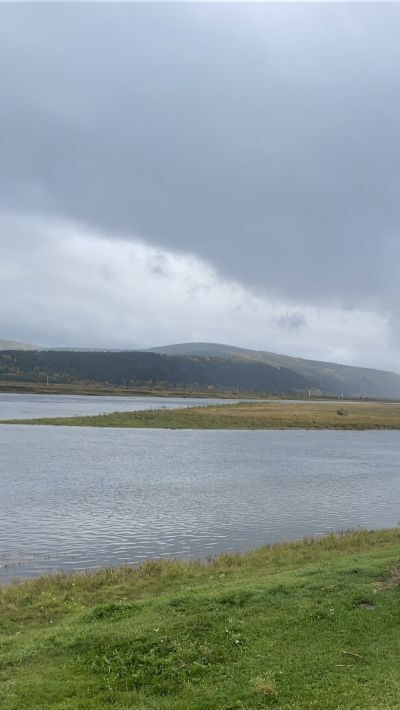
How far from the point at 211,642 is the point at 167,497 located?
23.9 metres

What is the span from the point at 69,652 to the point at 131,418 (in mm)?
84704

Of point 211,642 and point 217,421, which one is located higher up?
point 211,642

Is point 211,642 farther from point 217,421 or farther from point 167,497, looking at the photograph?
point 217,421

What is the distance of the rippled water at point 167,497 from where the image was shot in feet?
80.9

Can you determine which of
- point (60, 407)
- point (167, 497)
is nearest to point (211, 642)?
point (167, 497)

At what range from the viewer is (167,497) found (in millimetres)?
35500

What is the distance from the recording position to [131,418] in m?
96.1

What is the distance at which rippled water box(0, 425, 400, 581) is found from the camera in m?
24.7

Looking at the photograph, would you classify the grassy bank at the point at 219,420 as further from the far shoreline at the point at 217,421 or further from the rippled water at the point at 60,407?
the rippled water at the point at 60,407

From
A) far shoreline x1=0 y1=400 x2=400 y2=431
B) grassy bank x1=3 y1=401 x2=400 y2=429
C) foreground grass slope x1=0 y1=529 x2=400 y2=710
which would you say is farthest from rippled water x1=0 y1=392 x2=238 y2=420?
foreground grass slope x1=0 y1=529 x2=400 y2=710

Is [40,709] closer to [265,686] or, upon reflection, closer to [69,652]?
[69,652]

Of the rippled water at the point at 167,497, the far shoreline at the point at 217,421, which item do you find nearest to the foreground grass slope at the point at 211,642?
the rippled water at the point at 167,497

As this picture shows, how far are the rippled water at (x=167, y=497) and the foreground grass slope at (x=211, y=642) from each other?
575 cm

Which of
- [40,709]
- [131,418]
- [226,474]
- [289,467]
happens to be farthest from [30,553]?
[131,418]
